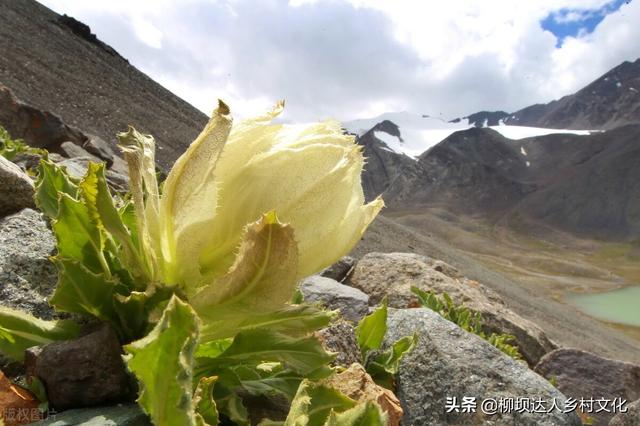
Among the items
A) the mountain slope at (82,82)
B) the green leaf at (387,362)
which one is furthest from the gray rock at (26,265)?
the mountain slope at (82,82)

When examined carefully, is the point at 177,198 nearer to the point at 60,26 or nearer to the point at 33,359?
the point at 33,359

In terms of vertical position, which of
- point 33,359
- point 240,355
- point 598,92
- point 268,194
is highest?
point 598,92

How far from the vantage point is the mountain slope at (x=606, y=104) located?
161 m

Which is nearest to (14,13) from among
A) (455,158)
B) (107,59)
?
(107,59)

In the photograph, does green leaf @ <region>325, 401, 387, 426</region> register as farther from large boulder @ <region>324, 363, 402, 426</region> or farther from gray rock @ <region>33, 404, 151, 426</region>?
large boulder @ <region>324, 363, 402, 426</region>

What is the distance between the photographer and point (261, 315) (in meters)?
1.43

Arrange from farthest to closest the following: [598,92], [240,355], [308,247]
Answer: [598,92] < [240,355] < [308,247]

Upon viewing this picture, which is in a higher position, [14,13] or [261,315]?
[14,13]

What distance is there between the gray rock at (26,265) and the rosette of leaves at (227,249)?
340 millimetres

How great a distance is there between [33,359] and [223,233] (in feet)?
2.15

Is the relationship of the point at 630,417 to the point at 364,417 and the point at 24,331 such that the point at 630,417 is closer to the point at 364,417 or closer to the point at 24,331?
the point at 364,417

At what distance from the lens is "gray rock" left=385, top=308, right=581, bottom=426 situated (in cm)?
336

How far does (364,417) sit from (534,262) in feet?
323

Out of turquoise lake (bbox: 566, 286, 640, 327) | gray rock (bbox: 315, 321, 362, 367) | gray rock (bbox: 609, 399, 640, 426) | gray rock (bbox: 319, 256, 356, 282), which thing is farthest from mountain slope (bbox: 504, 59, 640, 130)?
gray rock (bbox: 315, 321, 362, 367)
